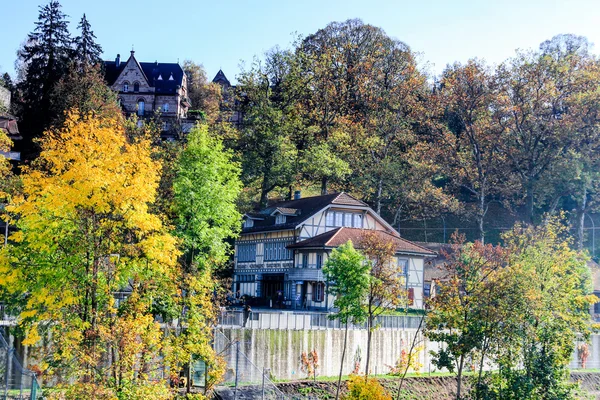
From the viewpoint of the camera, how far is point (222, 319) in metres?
37.8

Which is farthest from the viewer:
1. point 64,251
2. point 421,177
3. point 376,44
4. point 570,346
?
point 376,44

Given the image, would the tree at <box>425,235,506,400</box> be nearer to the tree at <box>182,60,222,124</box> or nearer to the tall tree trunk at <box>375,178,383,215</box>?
the tall tree trunk at <box>375,178,383,215</box>

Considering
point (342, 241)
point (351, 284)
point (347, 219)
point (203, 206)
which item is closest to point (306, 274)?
point (342, 241)

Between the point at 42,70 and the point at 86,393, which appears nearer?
the point at 86,393

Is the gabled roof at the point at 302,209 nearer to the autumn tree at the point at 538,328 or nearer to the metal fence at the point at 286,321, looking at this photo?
the metal fence at the point at 286,321

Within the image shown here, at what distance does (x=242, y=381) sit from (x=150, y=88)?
208 ft

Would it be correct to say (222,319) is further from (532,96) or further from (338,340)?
(532,96)

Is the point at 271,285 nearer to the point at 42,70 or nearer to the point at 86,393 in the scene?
the point at 42,70

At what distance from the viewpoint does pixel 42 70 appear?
66.2 m

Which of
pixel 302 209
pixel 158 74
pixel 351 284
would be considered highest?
pixel 158 74

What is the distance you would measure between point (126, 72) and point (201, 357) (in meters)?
67.2

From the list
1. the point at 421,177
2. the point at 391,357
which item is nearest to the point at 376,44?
the point at 421,177

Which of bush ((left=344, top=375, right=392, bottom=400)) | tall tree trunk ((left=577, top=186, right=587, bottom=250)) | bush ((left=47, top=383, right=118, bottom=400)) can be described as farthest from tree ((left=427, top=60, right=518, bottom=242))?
bush ((left=47, top=383, right=118, bottom=400))

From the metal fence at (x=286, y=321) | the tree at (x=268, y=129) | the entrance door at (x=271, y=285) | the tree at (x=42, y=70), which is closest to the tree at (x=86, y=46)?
the tree at (x=42, y=70)
